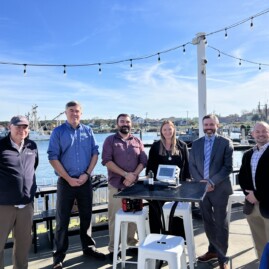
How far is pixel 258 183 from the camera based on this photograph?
2.47 metres

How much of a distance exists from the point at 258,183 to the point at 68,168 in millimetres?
1752

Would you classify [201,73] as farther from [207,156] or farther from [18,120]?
[18,120]

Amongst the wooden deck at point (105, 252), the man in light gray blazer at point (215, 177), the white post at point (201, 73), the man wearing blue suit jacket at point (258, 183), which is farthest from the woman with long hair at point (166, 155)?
the white post at point (201, 73)

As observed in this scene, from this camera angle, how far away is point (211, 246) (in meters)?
2.99

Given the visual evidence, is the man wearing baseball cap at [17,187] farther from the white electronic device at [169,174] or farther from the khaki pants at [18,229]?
the white electronic device at [169,174]

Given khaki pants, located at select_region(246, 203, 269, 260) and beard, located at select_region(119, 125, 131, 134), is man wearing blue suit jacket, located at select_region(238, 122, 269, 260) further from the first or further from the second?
beard, located at select_region(119, 125, 131, 134)

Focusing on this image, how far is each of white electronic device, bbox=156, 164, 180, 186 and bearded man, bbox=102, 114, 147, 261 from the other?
489 millimetres

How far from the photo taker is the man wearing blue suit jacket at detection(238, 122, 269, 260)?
2438 millimetres

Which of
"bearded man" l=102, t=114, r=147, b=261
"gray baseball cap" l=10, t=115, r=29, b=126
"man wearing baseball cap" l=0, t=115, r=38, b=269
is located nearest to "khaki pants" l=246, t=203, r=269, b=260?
"bearded man" l=102, t=114, r=147, b=261

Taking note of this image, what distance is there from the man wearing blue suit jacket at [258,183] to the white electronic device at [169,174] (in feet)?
1.96

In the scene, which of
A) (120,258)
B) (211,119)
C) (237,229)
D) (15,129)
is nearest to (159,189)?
(211,119)

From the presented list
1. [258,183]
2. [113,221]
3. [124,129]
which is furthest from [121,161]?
[258,183]

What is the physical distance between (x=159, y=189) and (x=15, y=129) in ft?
4.21

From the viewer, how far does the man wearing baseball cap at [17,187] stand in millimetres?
2365
